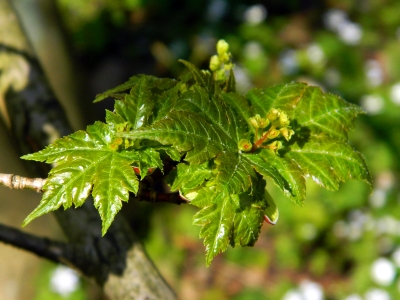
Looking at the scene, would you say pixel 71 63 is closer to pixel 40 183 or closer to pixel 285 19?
pixel 40 183

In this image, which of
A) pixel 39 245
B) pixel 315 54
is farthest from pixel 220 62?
pixel 315 54

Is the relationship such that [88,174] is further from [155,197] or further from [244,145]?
[244,145]

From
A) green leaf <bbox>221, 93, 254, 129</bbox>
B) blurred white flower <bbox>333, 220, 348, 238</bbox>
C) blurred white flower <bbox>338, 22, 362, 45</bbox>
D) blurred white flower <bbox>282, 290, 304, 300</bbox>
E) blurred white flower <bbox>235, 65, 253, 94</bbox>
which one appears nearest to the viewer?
green leaf <bbox>221, 93, 254, 129</bbox>

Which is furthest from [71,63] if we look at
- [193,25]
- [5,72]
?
[193,25]

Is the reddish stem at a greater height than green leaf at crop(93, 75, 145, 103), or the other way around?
green leaf at crop(93, 75, 145, 103)

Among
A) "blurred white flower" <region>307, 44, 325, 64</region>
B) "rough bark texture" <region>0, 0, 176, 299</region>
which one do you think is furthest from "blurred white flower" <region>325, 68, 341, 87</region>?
"rough bark texture" <region>0, 0, 176, 299</region>

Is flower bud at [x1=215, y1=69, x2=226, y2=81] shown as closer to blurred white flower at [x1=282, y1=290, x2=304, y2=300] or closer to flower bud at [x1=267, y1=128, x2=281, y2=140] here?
flower bud at [x1=267, y1=128, x2=281, y2=140]
